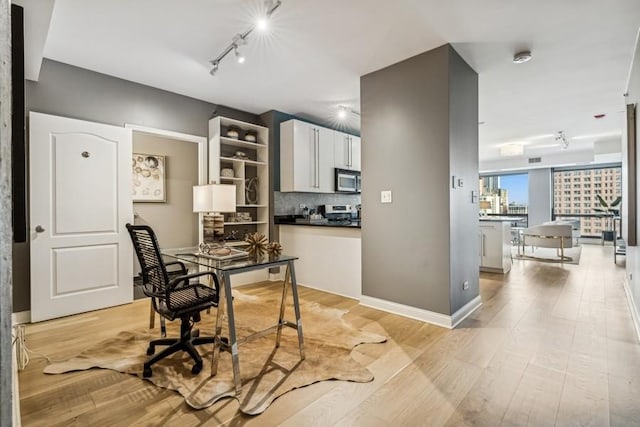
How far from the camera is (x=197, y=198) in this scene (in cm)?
325

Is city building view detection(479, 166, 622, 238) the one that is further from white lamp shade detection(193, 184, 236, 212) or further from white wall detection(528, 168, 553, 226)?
white lamp shade detection(193, 184, 236, 212)

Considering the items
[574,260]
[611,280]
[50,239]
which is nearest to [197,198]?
[50,239]

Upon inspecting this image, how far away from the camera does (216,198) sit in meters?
3.08

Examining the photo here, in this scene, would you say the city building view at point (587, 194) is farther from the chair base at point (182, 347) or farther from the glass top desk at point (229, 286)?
the chair base at point (182, 347)

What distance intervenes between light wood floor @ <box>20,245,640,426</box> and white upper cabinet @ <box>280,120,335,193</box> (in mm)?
2278

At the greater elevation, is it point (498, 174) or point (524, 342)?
point (498, 174)

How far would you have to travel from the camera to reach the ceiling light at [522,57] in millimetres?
2986

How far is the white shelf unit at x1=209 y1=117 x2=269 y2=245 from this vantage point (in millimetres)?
4246

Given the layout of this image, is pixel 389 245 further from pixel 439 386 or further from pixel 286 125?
pixel 286 125

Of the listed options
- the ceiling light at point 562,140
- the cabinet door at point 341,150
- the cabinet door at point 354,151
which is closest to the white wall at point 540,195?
the ceiling light at point 562,140

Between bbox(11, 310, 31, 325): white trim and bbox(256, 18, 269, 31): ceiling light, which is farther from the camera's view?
bbox(11, 310, 31, 325): white trim

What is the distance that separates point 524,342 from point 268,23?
3.28m

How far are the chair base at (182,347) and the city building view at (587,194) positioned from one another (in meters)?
10.2

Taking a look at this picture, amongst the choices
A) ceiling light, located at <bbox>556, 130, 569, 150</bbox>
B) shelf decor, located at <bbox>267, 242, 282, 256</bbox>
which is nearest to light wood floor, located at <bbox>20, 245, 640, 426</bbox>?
shelf decor, located at <bbox>267, 242, 282, 256</bbox>
